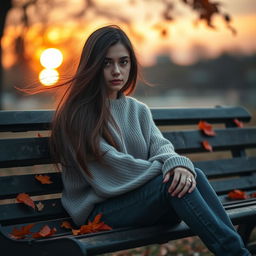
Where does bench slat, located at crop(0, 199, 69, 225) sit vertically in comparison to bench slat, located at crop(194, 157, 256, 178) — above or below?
above

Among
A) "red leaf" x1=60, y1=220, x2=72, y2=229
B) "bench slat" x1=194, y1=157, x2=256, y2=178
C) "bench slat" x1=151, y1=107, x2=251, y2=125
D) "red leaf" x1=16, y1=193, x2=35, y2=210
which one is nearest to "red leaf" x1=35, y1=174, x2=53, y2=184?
"red leaf" x1=16, y1=193, x2=35, y2=210

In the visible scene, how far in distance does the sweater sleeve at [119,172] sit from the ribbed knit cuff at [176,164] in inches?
3.1

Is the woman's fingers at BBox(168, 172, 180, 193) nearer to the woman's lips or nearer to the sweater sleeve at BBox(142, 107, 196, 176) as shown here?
the sweater sleeve at BBox(142, 107, 196, 176)

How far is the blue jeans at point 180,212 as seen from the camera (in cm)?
310

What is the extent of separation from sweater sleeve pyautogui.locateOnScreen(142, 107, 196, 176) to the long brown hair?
29 cm

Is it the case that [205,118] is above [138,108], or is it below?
below

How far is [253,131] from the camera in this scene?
5.10 meters

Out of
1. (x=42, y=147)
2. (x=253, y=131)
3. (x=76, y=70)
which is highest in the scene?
(x=76, y=70)

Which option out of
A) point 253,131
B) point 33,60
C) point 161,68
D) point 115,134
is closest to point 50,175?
point 115,134

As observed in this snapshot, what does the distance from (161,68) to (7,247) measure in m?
54.4

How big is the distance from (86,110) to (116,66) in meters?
0.31

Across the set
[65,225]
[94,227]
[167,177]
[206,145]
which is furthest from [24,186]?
[206,145]

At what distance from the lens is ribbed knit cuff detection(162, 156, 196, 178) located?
3271 millimetres

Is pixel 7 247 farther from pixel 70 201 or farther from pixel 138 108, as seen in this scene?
pixel 138 108
